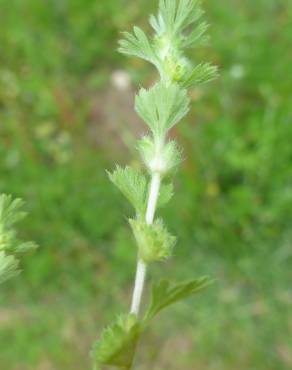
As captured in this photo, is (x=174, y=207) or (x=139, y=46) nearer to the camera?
(x=139, y=46)

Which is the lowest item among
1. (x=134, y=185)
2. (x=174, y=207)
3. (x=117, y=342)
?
(x=117, y=342)

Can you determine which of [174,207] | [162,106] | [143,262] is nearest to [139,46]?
[162,106]

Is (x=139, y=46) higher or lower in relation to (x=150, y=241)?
higher

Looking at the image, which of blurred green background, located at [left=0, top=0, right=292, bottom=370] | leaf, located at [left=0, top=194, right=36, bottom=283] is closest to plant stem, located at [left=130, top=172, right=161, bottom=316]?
leaf, located at [left=0, top=194, right=36, bottom=283]

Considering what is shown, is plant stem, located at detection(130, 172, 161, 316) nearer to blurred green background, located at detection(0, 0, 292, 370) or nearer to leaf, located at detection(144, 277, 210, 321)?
leaf, located at detection(144, 277, 210, 321)

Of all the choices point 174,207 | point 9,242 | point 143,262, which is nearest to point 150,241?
point 143,262

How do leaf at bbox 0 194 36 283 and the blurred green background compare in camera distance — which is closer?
leaf at bbox 0 194 36 283

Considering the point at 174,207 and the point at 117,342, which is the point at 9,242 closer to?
the point at 117,342

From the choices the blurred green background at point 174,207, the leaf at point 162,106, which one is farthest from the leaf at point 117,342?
the blurred green background at point 174,207
